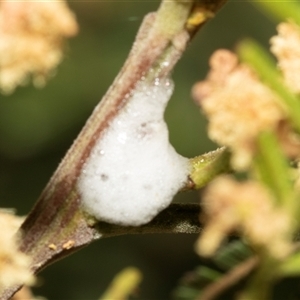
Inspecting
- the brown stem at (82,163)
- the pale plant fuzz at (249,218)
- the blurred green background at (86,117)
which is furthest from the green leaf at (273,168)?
the blurred green background at (86,117)

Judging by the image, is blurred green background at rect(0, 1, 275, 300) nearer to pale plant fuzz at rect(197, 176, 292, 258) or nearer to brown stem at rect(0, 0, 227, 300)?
brown stem at rect(0, 0, 227, 300)

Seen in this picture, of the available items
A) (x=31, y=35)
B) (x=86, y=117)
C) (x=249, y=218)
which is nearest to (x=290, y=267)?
(x=249, y=218)

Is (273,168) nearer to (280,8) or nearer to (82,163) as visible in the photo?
(280,8)

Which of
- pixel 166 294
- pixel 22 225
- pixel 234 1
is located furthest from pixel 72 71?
pixel 22 225

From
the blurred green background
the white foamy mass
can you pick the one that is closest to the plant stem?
the white foamy mass

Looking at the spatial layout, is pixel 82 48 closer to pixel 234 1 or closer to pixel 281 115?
pixel 234 1

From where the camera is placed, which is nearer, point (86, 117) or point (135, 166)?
point (135, 166)
